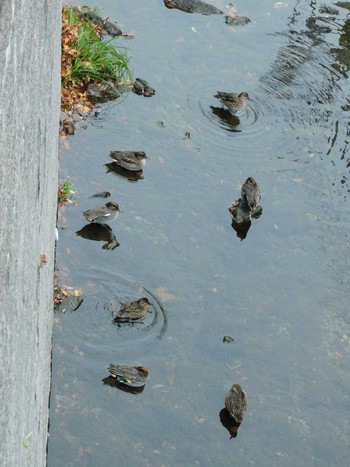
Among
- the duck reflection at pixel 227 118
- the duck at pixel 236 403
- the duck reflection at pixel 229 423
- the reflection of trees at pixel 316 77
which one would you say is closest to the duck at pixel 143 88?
the duck reflection at pixel 227 118

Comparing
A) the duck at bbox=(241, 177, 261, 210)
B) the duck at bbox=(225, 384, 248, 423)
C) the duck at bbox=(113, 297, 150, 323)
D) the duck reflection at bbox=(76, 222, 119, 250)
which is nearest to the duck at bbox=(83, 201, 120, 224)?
the duck reflection at bbox=(76, 222, 119, 250)

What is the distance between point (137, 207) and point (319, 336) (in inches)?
84.1

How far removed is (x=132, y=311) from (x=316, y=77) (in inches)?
204

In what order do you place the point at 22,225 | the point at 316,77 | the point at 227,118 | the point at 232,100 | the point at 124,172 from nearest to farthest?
1. the point at 22,225
2. the point at 124,172
3. the point at 232,100
4. the point at 227,118
5. the point at 316,77

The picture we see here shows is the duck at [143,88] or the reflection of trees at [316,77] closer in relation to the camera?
the reflection of trees at [316,77]

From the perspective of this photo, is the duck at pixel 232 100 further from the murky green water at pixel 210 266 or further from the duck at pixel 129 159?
the duck at pixel 129 159

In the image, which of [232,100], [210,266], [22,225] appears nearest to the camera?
[22,225]

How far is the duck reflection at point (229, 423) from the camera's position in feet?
19.9

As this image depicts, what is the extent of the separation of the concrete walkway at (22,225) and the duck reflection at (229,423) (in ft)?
5.02

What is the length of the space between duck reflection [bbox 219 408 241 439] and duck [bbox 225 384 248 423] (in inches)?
1.4

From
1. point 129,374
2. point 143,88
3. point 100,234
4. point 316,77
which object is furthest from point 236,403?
point 316,77

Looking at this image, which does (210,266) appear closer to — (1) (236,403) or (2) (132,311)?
(2) (132,311)

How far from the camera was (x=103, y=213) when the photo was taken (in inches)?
299

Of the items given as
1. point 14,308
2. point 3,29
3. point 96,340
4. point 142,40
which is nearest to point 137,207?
point 96,340
